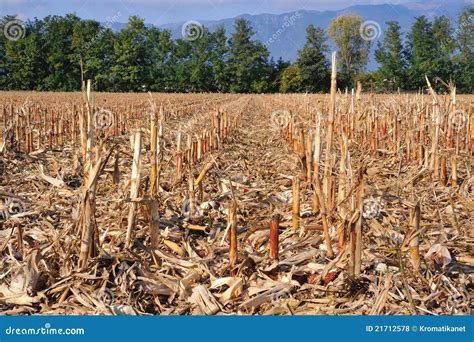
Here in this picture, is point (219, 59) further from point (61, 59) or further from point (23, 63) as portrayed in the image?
point (23, 63)

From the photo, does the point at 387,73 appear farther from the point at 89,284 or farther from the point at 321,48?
the point at 89,284

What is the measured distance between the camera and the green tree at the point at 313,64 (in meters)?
58.5

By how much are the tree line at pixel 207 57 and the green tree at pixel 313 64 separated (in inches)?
4.4

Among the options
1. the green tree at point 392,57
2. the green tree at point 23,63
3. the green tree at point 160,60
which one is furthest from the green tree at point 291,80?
the green tree at point 23,63

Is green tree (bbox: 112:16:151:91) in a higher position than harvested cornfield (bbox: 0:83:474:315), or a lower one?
higher

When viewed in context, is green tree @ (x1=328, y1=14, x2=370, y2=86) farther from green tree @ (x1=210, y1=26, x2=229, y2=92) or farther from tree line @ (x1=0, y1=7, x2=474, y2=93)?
green tree @ (x1=210, y1=26, x2=229, y2=92)

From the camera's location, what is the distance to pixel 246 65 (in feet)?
207

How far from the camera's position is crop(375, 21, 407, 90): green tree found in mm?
54938

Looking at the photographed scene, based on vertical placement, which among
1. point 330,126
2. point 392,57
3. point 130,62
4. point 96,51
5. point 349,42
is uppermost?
point 349,42

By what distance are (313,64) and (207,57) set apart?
41.0 feet

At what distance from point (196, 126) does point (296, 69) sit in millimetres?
51650

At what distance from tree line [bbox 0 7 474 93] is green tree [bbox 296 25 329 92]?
0.36ft

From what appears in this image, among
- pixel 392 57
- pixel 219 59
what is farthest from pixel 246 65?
pixel 392 57

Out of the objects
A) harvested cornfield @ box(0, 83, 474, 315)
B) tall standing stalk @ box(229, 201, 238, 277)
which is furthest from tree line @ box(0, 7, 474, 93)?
tall standing stalk @ box(229, 201, 238, 277)
